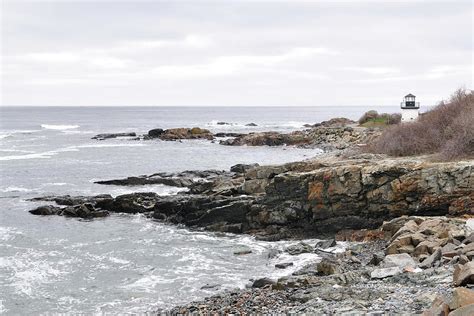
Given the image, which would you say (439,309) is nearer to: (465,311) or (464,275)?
(465,311)

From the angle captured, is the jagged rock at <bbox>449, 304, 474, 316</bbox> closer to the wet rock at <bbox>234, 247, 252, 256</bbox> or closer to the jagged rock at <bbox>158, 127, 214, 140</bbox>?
the wet rock at <bbox>234, 247, 252, 256</bbox>

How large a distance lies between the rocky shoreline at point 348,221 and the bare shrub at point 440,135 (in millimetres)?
1534

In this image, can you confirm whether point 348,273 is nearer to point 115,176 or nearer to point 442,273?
point 442,273

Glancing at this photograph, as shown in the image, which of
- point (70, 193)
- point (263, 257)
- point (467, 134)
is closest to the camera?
point (263, 257)

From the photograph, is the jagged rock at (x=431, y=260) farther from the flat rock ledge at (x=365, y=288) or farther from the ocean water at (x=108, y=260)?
the ocean water at (x=108, y=260)

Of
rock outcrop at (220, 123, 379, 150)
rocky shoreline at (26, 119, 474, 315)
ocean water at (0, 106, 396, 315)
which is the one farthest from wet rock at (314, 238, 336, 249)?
rock outcrop at (220, 123, 379, 150)

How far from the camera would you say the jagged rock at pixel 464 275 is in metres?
12.7

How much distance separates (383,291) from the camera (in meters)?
14.4

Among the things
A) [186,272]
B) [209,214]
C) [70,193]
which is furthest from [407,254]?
[70,193]

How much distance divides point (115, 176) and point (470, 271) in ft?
129

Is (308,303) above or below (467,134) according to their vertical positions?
below

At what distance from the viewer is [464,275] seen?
12.8 m

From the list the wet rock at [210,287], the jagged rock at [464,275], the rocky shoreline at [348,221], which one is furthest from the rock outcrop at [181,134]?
the jagged rock at [464,275]

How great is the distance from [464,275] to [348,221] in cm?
1290
